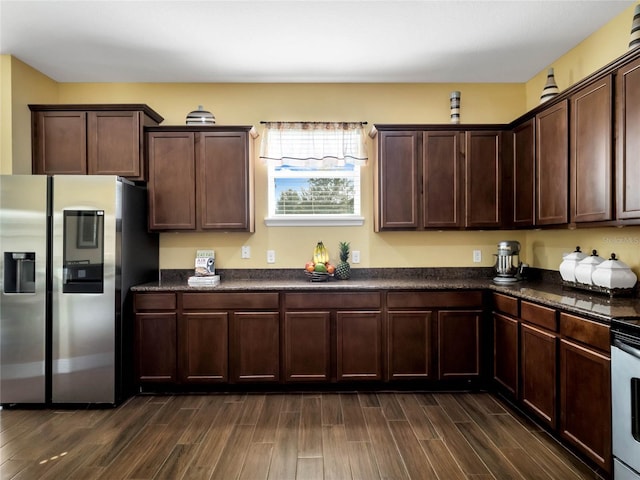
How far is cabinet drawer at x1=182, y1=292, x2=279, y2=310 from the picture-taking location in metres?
3.28

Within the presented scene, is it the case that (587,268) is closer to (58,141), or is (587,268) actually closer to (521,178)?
(521,178)

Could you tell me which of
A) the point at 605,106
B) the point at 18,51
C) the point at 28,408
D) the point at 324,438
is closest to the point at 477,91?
the point at 605,106

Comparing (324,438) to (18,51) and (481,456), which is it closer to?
(481,456)

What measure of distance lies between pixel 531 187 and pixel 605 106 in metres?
0.92

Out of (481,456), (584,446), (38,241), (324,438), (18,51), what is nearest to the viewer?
(584,446)

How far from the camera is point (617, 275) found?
8.20 feet

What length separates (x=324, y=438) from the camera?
2.54 metres

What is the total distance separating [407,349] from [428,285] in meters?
0.58

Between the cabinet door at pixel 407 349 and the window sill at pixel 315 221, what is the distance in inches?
40.7

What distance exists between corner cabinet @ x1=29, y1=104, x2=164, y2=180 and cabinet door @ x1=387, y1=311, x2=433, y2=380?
2.66 m

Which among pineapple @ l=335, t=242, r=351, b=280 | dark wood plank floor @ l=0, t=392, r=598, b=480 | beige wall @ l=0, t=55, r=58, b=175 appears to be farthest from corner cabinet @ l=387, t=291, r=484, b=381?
beige wall @ l=0, t=55, r=58, b=175

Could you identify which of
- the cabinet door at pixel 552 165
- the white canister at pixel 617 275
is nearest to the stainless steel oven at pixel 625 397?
the white canister at pixel 617 275

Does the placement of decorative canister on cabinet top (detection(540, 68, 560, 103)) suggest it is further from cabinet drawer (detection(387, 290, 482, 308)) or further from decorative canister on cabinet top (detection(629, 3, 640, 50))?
cabinet drawer (detection(387, 290, 482, 308))

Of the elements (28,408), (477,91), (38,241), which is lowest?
(28,408)
